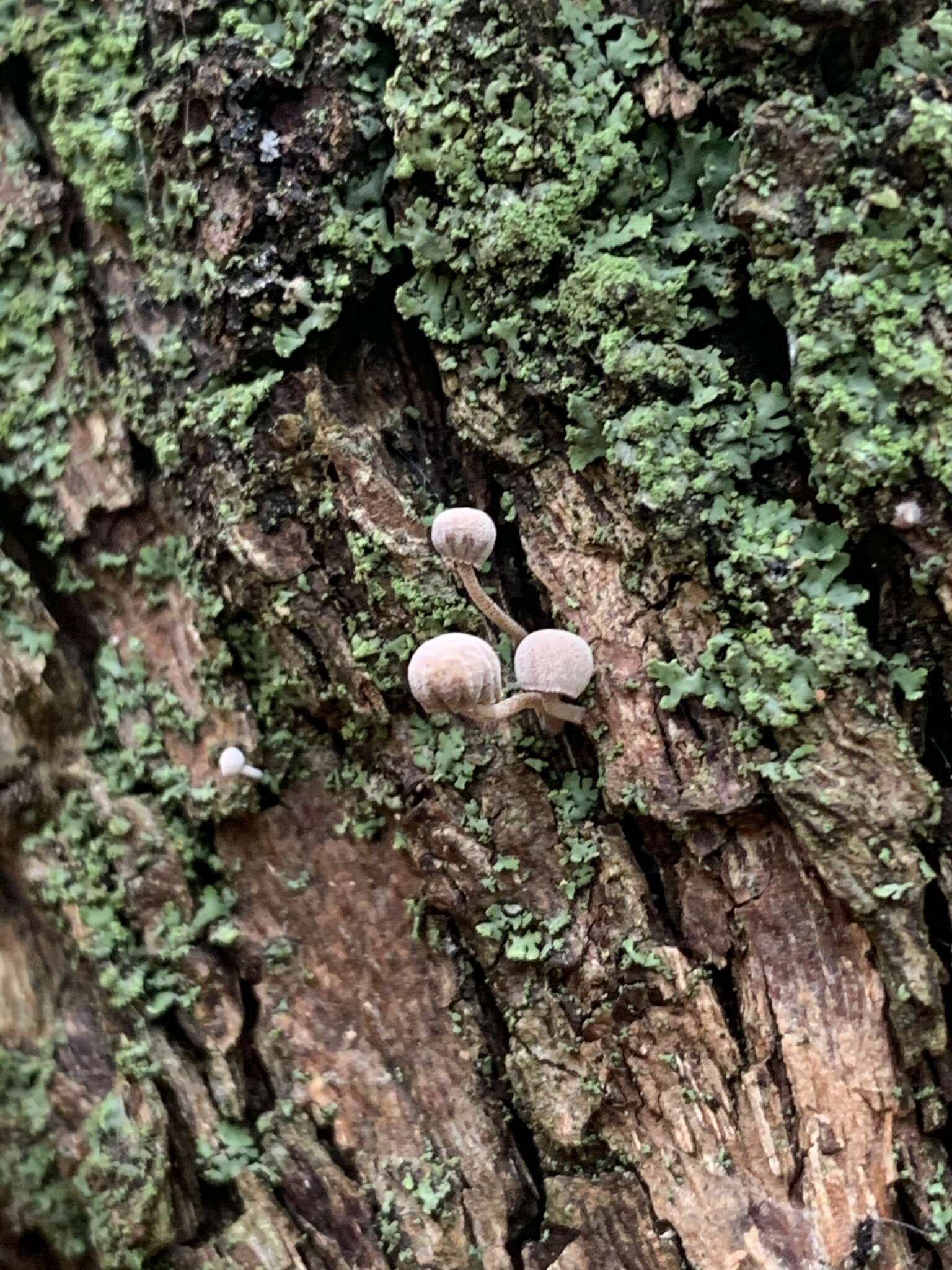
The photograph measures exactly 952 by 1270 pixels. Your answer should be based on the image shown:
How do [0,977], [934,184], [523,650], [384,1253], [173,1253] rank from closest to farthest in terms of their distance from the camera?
1. [934,184]
2. [523,650]
3. [384,1253]
4. [173,1253]
5. [0,977]

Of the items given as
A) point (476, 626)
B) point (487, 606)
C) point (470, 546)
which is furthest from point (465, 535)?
point (476, 626)

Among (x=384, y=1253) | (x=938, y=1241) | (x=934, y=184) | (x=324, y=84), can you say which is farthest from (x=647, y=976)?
(x=324, y=84)

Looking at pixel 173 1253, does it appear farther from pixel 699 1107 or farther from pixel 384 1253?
pixel 699 1107

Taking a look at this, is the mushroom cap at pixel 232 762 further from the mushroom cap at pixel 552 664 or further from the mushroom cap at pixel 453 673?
the mushroom cap at pixel 552 664

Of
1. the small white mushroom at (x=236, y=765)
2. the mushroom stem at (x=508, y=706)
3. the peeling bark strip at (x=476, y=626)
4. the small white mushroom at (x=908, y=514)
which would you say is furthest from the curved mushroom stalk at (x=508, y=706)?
the small white mushroom at (x=908, y=514)

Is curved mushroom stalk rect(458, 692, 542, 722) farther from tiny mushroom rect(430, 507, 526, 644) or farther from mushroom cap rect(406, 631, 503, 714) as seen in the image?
tiny mushroom rect(430, 507, 526, 644)

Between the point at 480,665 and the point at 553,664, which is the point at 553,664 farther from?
the point at 480,665

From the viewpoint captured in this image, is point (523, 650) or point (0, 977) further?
point (0, 977)
